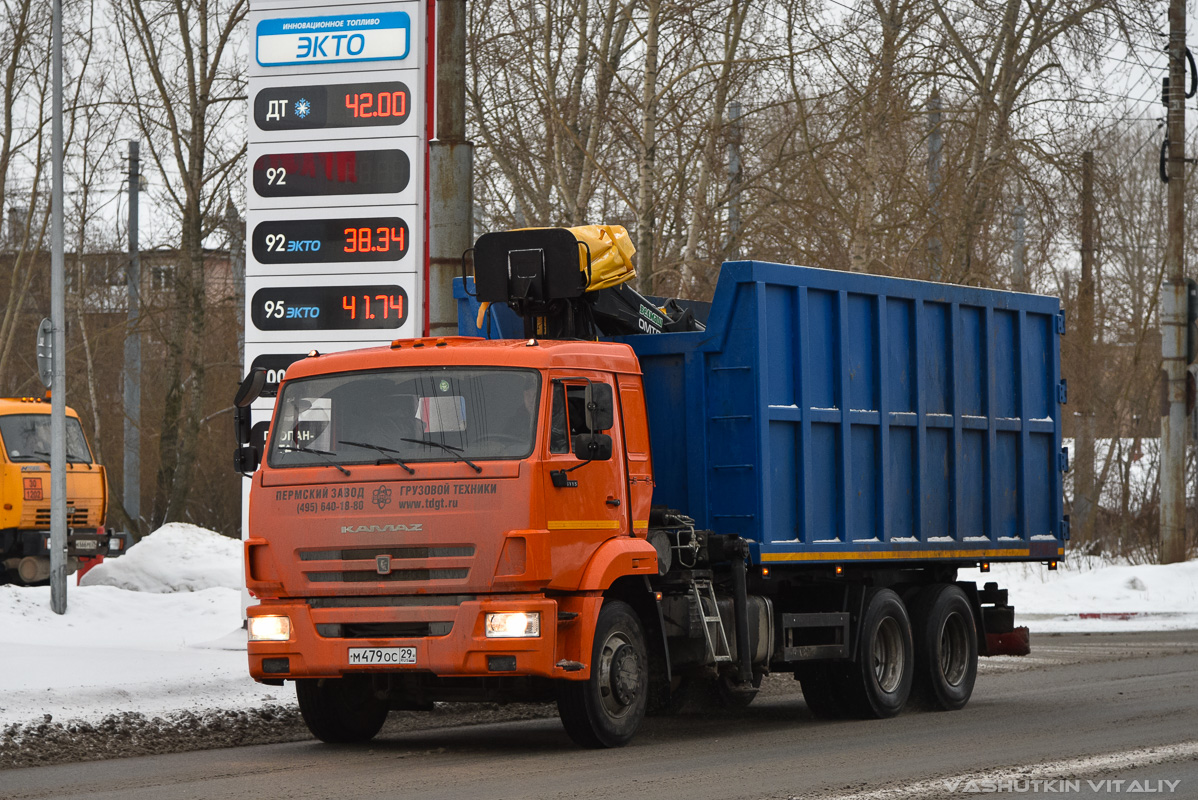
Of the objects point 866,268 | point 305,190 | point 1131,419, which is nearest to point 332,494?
point 305,190

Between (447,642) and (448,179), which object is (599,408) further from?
(448,179)

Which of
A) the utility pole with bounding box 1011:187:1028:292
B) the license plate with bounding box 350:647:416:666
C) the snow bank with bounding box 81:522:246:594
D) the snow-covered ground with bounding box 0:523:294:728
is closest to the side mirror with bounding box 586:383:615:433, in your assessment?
the license plate with bounding box 350:647:416:666

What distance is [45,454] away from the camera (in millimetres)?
25438

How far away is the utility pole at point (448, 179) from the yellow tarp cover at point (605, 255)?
342mm

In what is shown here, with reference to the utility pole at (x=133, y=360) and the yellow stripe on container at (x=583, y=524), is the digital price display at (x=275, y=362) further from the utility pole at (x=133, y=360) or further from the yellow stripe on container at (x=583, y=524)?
the utility pole at (x=133, y=360)

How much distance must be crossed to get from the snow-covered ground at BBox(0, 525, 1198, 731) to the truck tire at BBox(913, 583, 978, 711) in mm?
4942

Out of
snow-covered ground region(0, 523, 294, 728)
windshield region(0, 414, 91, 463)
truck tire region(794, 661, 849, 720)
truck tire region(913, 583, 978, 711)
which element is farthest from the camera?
windshield region(0, 414, 91, 463)

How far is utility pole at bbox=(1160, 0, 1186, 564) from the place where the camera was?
84.8 feet

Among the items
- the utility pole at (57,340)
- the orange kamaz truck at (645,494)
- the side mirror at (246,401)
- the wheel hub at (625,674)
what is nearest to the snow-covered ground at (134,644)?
the utility pole at (57,340)

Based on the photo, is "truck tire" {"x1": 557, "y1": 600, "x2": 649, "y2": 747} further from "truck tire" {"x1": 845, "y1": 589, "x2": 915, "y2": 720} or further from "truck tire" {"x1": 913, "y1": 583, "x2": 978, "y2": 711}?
"truck tire" {"x1": 913, "y1": 583, "x2": 978, "y2": 711}

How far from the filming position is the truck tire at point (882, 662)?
1236 cm

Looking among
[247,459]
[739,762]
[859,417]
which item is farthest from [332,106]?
[739,762]

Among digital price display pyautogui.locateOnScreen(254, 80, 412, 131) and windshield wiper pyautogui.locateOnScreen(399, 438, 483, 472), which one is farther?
digital price display pyautogui.locateOnScreen(254, 80, 412, 131)

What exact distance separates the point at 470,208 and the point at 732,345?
7.70ft
